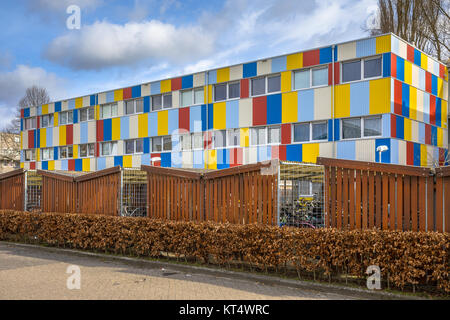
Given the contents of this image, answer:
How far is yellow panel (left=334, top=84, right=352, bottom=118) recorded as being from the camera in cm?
2070

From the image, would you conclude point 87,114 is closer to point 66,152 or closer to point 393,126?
point 66,152

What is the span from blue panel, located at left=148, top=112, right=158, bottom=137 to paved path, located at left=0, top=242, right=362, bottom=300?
17.5m

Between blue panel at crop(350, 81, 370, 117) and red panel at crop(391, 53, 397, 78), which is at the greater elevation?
red panel at crop(391, 53, 397, 78)

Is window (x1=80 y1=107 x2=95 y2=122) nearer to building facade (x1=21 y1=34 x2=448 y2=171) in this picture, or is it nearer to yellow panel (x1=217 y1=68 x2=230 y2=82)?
building facade (x1=21 y1=34 x2=448 y2=171)

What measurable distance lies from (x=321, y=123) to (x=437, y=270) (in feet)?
48.7

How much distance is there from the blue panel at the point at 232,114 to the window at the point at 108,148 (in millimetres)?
9588

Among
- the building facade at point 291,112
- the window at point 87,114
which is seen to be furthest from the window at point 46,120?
the building facade at point 291,112

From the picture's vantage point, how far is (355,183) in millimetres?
9125

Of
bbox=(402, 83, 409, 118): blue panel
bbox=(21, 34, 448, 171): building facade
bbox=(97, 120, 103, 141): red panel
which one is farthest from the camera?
bbox=(97, 120, 103, 141): red panel

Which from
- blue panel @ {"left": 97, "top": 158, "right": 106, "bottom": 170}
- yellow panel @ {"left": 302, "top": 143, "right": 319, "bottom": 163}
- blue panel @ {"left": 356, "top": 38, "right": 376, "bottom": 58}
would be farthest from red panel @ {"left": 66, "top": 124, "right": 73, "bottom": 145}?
blue panel @ {"left": 356, "top": 38, "right": 376, "bottom": 58}

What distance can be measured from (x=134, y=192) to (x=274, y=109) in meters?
11.4

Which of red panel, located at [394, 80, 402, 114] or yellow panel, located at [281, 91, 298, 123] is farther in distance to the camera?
yellow panel, located at [281, 91, 298, 123]
